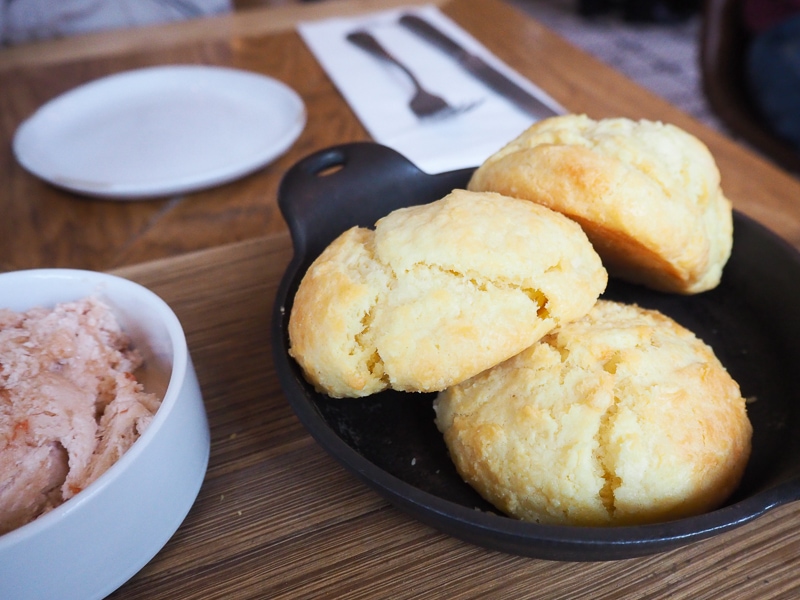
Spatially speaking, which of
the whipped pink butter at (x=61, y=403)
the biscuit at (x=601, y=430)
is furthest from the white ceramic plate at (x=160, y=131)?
the biscuit at (x=601, y=430)

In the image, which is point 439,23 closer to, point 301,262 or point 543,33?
point 543,33

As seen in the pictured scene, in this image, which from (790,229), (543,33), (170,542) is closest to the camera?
(170,542)

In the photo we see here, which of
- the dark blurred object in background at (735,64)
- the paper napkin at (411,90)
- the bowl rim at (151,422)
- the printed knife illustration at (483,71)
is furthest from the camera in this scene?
the dark blurred object in background at (735,64)

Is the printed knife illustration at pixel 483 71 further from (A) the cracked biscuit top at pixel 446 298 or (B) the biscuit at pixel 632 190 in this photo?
(A) the cracked biscuit top at pixel 446 298

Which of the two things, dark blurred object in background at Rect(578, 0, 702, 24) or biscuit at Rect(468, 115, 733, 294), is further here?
dark blurred object in background at Rect(578, 0, 702, 24)

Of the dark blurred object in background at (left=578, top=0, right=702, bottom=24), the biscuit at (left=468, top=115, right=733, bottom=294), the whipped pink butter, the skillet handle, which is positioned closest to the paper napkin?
the skillet handle

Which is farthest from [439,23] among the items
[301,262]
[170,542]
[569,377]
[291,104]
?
[170,542]

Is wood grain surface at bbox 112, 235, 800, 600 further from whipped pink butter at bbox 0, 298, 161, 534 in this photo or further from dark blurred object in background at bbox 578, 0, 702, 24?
dark blurred object in background at bbox 578, 0, 702, 24
